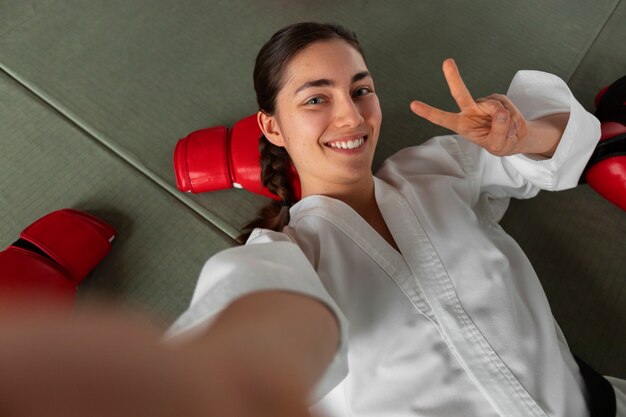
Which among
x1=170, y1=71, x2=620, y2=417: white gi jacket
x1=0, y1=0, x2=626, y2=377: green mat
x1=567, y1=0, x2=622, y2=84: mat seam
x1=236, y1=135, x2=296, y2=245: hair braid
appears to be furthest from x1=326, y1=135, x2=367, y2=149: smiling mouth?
x1=567, y1=0, x2=622, y2=84: mat seam

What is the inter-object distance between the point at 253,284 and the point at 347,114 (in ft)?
1.49

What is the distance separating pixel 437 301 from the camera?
2.58 feet

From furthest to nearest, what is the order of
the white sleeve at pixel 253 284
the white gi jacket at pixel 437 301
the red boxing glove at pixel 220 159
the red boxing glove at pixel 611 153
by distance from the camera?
1. the red boxing glove at pixel 220 159
2. the red boxing glove at pixel 611 153
3. the white gi jacket at pixel 437 301
4. the white sleeve at pixel 253 284

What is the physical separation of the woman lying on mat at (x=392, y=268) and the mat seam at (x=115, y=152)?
27 cm

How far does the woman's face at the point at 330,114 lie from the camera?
85 centimetres

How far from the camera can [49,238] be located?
3.54 ft

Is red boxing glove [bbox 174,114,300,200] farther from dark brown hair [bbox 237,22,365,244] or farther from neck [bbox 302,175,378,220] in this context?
neck [bbox 302,175,378,220]

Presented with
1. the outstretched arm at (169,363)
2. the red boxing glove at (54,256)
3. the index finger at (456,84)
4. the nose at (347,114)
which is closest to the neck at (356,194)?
the nose at (347,114)

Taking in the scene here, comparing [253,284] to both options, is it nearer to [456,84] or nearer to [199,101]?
[456,84]

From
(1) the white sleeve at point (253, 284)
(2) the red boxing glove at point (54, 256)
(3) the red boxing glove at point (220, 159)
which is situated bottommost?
(2) the red boxing glove at point (54, 256)

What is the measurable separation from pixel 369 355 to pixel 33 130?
1.23 metres

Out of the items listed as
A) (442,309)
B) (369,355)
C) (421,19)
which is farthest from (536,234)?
(421,19)

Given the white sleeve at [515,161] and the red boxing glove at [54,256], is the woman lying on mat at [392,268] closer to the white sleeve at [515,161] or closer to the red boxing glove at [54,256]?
the white sleeve at [515,161]

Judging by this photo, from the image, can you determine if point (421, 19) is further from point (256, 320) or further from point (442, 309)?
point (256, 320)
